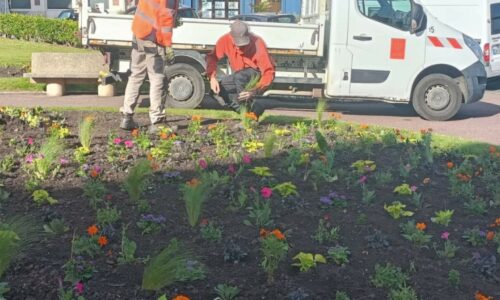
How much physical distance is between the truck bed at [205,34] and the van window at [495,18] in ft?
23.9

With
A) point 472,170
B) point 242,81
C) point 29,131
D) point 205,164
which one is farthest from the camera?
point 242,81

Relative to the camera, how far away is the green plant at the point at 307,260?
3.77 meters

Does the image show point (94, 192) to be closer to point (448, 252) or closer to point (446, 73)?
point (448, 252)

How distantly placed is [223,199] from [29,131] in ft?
8.95

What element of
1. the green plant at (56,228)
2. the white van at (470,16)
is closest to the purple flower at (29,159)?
the green plant at (56,228)

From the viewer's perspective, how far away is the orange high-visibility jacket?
7242mm

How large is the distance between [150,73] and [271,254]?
4.30 metres

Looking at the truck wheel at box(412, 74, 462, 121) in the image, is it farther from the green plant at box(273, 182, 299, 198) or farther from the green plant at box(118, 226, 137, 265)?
the green plant at box(118, 226, 137, 265)

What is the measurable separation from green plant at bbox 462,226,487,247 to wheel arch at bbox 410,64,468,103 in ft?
26.0

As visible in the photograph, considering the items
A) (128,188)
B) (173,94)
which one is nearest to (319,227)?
(128,188)

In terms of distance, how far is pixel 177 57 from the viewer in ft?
38.2

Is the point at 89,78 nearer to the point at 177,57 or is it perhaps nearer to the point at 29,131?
the point at 177,57

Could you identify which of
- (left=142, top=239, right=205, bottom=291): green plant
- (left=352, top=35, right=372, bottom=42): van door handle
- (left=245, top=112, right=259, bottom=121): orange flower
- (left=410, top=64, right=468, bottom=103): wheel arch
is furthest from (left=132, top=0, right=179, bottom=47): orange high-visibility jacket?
(left=410, top=64, right=468, bottom=103): wheel arch

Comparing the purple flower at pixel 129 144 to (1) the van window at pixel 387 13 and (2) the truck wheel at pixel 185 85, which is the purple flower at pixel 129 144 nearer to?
(2) the truck wheel at pixel 185 85
